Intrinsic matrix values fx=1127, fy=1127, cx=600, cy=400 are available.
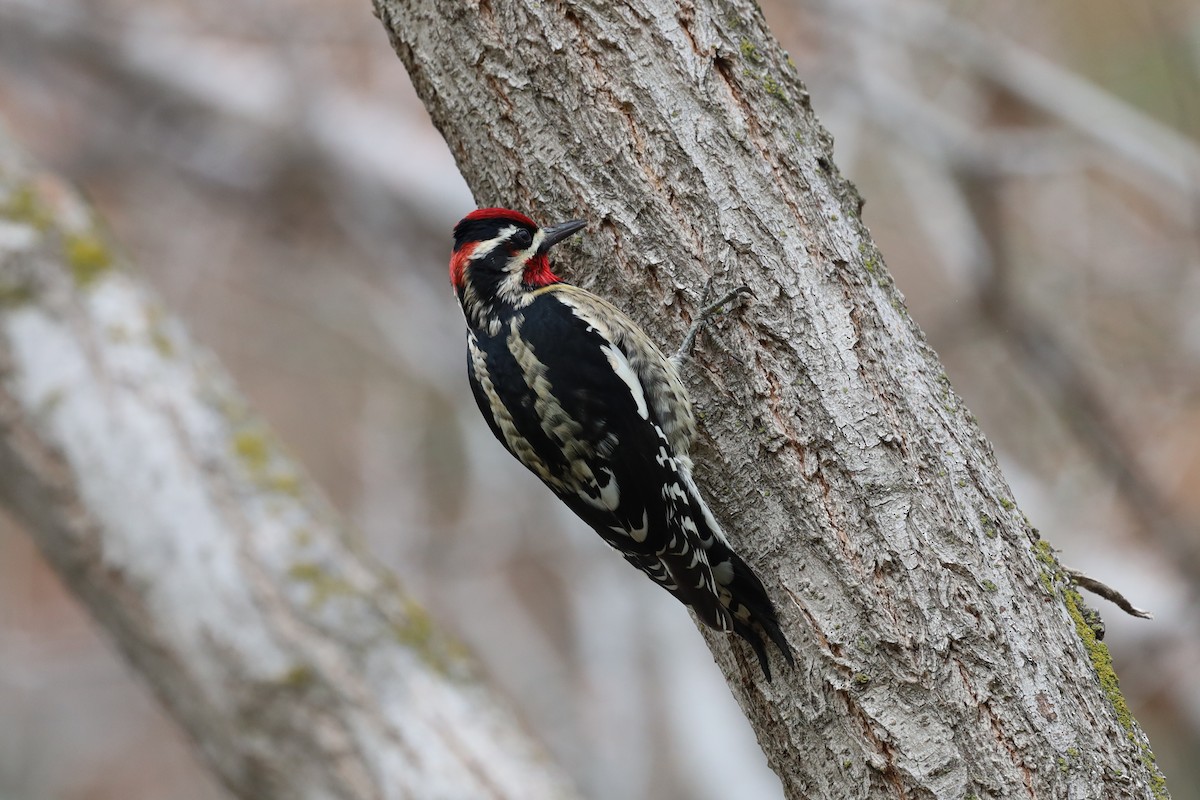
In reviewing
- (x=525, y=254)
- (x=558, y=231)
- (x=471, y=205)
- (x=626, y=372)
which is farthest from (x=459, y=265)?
(x=471, y=205)

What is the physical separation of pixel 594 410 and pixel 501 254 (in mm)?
546

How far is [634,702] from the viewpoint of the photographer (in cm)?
744

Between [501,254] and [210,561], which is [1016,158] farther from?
[210,561]

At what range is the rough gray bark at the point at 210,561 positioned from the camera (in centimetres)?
377

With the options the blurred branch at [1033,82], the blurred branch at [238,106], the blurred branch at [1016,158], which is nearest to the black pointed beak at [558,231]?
the blurred branch at [1016,158]

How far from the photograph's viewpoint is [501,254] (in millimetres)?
3170

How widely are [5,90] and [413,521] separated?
5837 mm

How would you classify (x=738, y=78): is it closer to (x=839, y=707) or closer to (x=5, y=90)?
(x=839, y=707)

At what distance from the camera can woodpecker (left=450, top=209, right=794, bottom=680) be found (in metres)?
2.70

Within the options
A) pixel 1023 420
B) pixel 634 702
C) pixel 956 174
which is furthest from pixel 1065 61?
pixel 634 702

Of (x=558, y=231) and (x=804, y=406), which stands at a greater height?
(x=558, y=231)

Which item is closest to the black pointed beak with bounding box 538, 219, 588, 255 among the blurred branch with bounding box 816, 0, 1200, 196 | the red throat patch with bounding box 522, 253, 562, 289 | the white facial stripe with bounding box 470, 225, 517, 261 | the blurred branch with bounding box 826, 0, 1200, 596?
the white facial stripe with bounding box 470, 225, 517, 261

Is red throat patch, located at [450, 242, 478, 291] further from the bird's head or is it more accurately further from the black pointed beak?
the black pointed beak

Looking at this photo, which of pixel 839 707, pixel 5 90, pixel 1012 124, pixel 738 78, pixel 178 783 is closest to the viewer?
pixel 839 707
